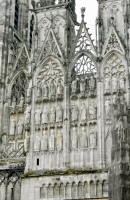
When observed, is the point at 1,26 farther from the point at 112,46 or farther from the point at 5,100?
the point at 112,46

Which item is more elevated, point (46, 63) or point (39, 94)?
point (46, 63)

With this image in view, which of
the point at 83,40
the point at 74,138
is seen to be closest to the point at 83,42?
the point at 83,40

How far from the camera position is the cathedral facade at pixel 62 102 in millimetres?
23594

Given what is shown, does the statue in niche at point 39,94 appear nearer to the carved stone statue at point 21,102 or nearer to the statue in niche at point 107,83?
the carved stone statue at point 21,102

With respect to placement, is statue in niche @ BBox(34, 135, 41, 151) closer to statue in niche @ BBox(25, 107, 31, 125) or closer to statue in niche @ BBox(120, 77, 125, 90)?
statue in niche @ BBox(25, 107, 31, 125)

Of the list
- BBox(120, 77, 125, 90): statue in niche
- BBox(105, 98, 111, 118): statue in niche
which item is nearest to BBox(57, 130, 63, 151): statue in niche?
BBox(105, 98, 111, 118): statue in niche

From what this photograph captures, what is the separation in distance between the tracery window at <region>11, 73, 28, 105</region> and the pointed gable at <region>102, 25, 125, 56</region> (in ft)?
19.1

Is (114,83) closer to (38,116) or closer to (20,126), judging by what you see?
(38,116)

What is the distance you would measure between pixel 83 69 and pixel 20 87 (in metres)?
4.64

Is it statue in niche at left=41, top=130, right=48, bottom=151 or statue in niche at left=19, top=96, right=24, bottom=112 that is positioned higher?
statue in niche at left=19, top=96, right=24, bottom=112

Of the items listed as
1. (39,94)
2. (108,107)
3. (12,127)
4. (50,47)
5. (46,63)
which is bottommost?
(12,127)

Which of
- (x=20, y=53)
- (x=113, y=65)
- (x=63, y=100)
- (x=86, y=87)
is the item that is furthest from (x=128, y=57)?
(x=20, y=53)

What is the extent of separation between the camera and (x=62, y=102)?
25.8 m

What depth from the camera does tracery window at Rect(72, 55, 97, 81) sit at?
2623cm
